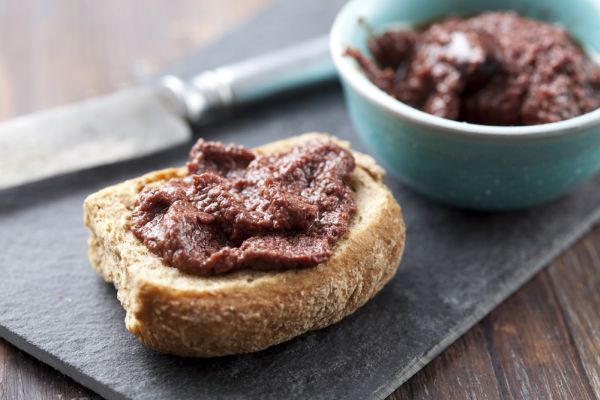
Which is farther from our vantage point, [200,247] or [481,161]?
[481,161]

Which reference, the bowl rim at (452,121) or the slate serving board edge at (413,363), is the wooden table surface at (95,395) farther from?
the bowl rim at (452,121)

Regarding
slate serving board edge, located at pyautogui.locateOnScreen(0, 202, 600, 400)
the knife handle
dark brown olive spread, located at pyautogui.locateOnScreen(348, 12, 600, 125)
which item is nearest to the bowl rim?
dark brown olive spread, located at pyautogui.locateOnScreen(348, 12, 600, 125)

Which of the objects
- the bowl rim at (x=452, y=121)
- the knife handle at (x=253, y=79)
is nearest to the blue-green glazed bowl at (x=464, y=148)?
the bowl rim at (x=452, y=121)

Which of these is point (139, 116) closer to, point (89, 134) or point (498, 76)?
point (89, 134)

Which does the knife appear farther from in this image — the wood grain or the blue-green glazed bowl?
the wood grain

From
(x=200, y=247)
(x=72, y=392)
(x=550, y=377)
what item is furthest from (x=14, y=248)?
(x=550, y=377)

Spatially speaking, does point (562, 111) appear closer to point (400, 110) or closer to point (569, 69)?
point (569, 69)
